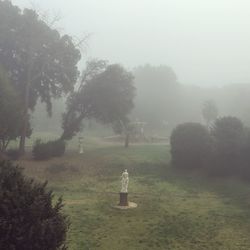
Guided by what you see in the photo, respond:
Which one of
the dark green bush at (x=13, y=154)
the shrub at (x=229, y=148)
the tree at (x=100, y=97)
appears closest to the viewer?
the shrub at (x=229, y=148)

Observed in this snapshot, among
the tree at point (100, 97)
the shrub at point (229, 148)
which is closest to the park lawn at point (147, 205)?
the shrub at point (229, 148)

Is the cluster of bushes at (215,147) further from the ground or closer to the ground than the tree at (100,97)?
closer to the ground

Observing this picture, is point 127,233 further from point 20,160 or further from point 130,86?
point 130,86

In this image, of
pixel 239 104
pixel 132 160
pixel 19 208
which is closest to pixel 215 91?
pixel 239 104

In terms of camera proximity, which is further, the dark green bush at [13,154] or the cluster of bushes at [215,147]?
the dark green bush at [13,154]

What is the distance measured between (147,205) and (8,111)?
15.7 meters

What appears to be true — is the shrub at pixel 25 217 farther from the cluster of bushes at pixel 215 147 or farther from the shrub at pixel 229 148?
the shrub at pixel 229 148

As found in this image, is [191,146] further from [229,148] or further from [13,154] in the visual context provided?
[13,154]

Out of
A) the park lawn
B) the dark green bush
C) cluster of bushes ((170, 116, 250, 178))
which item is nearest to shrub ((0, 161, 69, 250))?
the park lawn

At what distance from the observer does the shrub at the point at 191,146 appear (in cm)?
3341

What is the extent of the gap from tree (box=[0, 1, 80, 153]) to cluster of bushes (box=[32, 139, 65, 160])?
7.92ft

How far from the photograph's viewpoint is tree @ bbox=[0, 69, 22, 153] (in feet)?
108

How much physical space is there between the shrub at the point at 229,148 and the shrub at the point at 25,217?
21330 millimetres

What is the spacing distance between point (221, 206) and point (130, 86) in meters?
22.6
